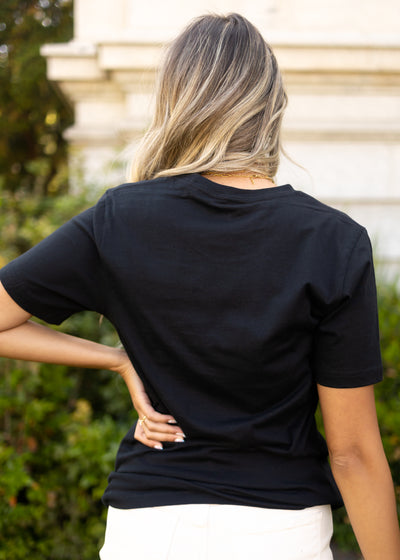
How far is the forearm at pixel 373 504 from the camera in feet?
4.64

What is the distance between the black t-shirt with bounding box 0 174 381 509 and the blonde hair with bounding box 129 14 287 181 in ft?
0.36

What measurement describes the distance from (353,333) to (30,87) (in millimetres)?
8020

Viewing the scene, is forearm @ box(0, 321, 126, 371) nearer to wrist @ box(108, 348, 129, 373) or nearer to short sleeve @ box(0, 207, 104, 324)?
wrist @ box(108, 348, 129, 373)

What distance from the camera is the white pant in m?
1.27

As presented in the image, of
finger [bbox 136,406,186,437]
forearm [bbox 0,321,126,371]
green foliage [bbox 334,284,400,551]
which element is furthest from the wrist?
green foliage [bbox 334,284,400,551]

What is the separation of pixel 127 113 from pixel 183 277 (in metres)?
3.64

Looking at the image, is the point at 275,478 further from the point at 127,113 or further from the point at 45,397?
the point at 127,113

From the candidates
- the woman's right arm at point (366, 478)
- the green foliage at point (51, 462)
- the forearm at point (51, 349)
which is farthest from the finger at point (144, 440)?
the green foliage at point (51, 462)

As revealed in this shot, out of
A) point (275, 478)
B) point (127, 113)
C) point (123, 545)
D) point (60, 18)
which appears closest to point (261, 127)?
point (275, 478)

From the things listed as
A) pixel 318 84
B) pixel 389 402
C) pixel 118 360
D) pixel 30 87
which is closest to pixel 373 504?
pixel 118 360

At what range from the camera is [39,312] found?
4.67ft

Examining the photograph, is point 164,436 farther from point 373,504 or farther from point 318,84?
point 318,84

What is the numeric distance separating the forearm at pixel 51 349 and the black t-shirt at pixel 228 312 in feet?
0.73

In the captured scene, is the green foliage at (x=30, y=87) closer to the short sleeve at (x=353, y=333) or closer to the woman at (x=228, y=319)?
the woman at (x=228, y=319)
